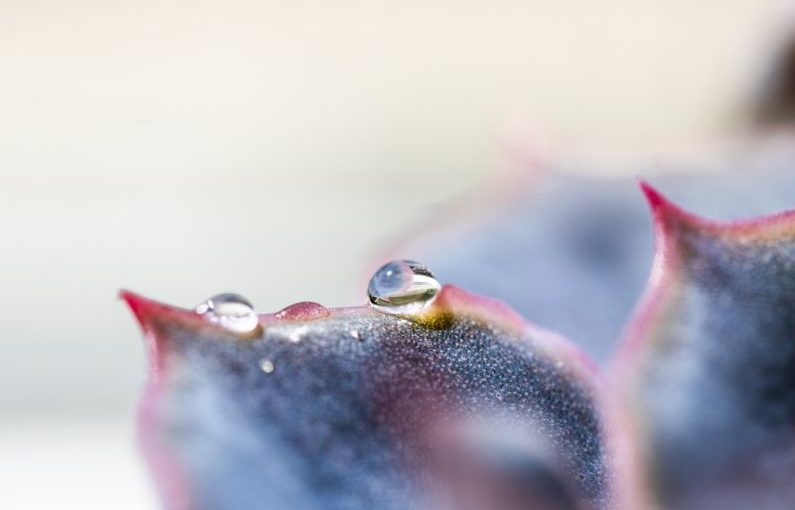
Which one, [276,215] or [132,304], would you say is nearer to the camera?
[132,304]

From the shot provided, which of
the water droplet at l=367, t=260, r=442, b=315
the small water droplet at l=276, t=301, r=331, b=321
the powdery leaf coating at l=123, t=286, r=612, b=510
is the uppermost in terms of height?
the water droplet at l=367, t=260, r=442, b=315

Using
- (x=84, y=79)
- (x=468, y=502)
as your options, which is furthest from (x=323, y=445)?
(x=84, y=79)

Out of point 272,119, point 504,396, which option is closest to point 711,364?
point 504,396

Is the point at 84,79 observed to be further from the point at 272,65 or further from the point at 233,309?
the point at 233,309

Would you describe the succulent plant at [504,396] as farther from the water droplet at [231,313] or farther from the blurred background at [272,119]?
the blurred background at [272,119]

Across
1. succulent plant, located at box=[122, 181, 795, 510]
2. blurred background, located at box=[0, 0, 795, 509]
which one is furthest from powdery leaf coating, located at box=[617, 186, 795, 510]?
blurred background, located at box=[0, 0, 795, 509]

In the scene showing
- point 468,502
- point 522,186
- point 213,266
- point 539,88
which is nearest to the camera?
point 468,502

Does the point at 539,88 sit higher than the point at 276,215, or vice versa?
the point at 539,88

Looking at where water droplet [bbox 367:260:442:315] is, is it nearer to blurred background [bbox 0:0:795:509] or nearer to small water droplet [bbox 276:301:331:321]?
small water droplet [bbox 276:301:331:321]
